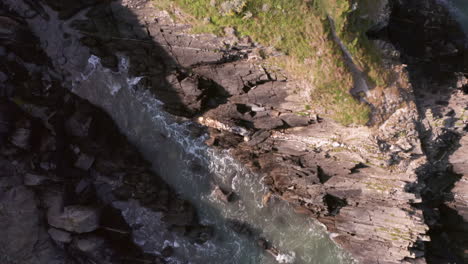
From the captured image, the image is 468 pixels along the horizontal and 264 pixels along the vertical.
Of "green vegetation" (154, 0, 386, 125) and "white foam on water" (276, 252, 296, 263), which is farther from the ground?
"green vegetation" (154, 0, 386, 125)

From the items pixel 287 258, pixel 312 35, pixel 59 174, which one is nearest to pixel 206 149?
pixel 287 258

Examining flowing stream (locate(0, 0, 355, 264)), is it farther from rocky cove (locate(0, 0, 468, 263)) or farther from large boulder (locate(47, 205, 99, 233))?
large boulder (locate(47, 205, 99, 233))

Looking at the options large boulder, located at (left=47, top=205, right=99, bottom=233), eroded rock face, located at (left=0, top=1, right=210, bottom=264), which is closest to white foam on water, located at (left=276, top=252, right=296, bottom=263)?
eroded rock face, located at (left=0, top=1, right=210, bottom=264)

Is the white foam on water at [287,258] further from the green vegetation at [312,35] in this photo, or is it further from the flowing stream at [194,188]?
the green vegetation at [312,35]

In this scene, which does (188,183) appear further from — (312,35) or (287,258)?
(312,35)

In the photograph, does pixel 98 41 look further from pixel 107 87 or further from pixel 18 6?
pixel 18 6

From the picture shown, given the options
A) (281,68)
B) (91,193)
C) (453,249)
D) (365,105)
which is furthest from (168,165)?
(453,249)

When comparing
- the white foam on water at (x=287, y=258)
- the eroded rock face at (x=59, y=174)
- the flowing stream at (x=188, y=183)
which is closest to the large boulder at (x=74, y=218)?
the eroded rock face at (x=59, y=174)
